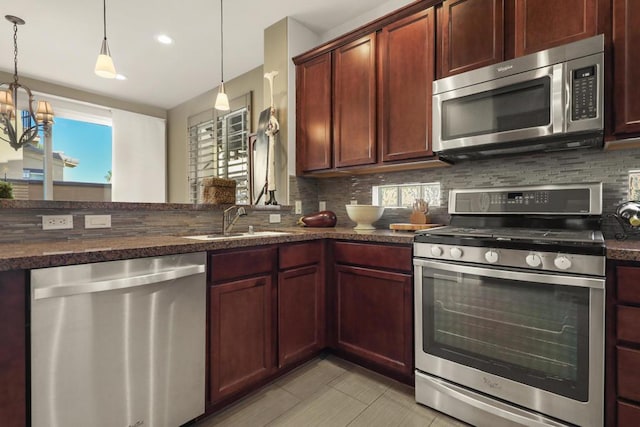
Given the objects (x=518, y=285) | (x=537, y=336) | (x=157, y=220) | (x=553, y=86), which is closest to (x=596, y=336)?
(x=537, y=336)

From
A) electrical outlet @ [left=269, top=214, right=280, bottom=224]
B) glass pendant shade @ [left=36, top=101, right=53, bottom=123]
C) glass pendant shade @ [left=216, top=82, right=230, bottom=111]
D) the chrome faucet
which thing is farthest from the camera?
glass pendant shade @ [left=36, top=101, right=53, bottom=123]

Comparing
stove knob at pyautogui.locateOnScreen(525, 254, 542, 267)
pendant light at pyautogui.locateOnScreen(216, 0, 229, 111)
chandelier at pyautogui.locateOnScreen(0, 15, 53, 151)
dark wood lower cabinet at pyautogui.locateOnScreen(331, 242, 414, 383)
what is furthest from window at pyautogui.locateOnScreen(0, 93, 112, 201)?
stove knob at pyautogui.locateOnScreen(525, 254, 542, 267)

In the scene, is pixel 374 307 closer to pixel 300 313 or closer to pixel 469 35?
pixel 300 313

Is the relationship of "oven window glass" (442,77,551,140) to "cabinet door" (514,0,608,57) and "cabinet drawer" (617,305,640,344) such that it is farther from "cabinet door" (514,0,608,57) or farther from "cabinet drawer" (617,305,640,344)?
"cabinet drawer" (617,305,640,344)

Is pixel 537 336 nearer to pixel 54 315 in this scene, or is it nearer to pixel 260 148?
pixel 54 315

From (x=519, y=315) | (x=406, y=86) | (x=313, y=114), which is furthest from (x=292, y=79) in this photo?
(x=519, y=315)

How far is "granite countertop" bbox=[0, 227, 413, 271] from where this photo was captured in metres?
1.04

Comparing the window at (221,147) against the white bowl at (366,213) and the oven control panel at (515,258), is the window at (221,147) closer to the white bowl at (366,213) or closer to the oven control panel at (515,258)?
the white bowl at (366,213)

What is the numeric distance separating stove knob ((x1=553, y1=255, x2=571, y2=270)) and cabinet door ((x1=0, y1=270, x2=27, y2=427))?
2.04 m

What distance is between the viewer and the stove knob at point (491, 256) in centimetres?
146

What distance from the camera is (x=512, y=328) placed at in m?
1.45

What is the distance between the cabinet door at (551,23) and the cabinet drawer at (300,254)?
1691mm

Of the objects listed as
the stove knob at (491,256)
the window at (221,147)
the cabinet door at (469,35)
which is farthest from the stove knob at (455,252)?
the window at (221,147)

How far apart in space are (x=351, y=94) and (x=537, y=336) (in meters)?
2.05
